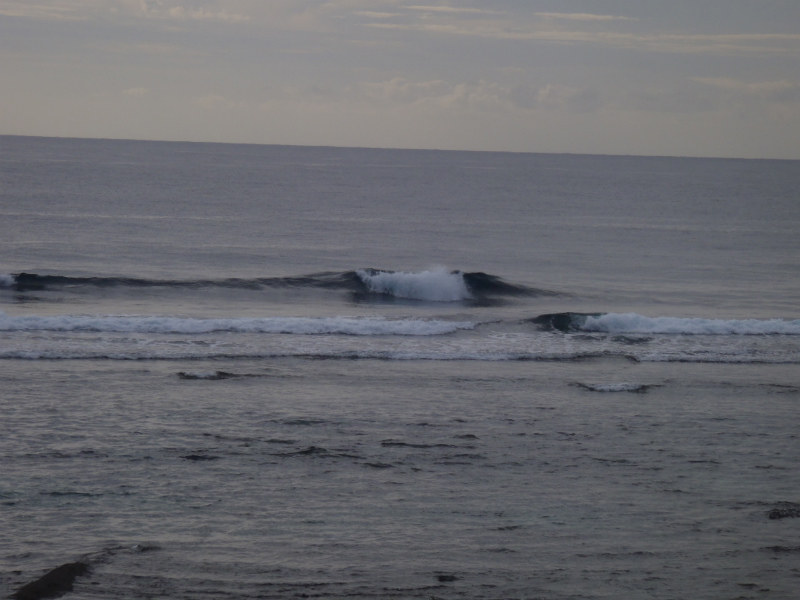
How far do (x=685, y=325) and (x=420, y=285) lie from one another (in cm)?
1058

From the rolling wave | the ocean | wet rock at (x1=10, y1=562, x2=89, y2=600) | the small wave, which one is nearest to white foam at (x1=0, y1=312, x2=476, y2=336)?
the ocean

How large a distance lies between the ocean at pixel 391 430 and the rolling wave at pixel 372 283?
0.12 meters

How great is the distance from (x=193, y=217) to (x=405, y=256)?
18069mm

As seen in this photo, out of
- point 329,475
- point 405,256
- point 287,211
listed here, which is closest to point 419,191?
point 287,211

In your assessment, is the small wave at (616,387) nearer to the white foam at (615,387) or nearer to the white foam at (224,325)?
the white foam at (615,387)

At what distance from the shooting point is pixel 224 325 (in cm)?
2233

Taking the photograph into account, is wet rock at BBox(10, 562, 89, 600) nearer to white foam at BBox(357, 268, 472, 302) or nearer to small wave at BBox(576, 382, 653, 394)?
small wave at BBox(576, 382, 653, 394)

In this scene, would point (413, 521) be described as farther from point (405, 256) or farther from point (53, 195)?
point (53, 195)

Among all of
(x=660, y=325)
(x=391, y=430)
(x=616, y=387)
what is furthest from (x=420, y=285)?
(x=391, y=430)

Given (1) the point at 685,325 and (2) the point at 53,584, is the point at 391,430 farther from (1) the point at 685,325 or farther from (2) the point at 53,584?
(1) the point at 685,325

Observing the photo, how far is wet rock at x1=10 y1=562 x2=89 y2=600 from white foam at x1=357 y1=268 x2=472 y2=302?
23.1 m

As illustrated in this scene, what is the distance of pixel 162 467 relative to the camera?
11453 millimetres

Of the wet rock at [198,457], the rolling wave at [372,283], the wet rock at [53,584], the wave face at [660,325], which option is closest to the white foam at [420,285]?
the rolling wave at [372,283]

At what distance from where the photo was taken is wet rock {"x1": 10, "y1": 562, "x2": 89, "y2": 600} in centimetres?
771
